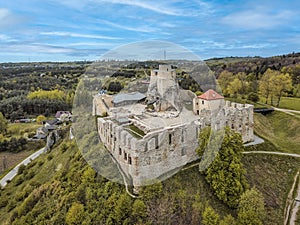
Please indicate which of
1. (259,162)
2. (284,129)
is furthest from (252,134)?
(284,129)

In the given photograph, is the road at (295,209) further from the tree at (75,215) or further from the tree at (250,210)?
the tree at (75,215)

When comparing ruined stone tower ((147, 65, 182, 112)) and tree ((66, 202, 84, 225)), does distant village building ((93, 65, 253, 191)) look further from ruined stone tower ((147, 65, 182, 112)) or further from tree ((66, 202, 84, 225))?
tree ((66, 202, 84, 225))

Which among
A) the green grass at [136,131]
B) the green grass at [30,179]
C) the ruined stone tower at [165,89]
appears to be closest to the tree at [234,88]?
the ruined stone tower at [165,89]

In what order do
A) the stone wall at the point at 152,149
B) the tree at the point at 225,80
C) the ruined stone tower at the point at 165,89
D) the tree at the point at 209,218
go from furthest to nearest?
the tree at the point at 225,80 → the ruined stone tower at the point at 165,89 → the stone wall at the point at 152,149 → the tree at the point at 209,218

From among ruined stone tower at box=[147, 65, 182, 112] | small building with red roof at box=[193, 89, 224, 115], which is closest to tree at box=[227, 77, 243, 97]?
small building with red roof at box=[193, 89, 224, 115]

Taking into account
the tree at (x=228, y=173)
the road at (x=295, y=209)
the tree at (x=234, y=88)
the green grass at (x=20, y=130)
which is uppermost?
the tree at (x=234, y=88)

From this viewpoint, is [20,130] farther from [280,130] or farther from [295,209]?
[295,209]

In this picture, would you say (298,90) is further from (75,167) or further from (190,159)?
(75,167)
